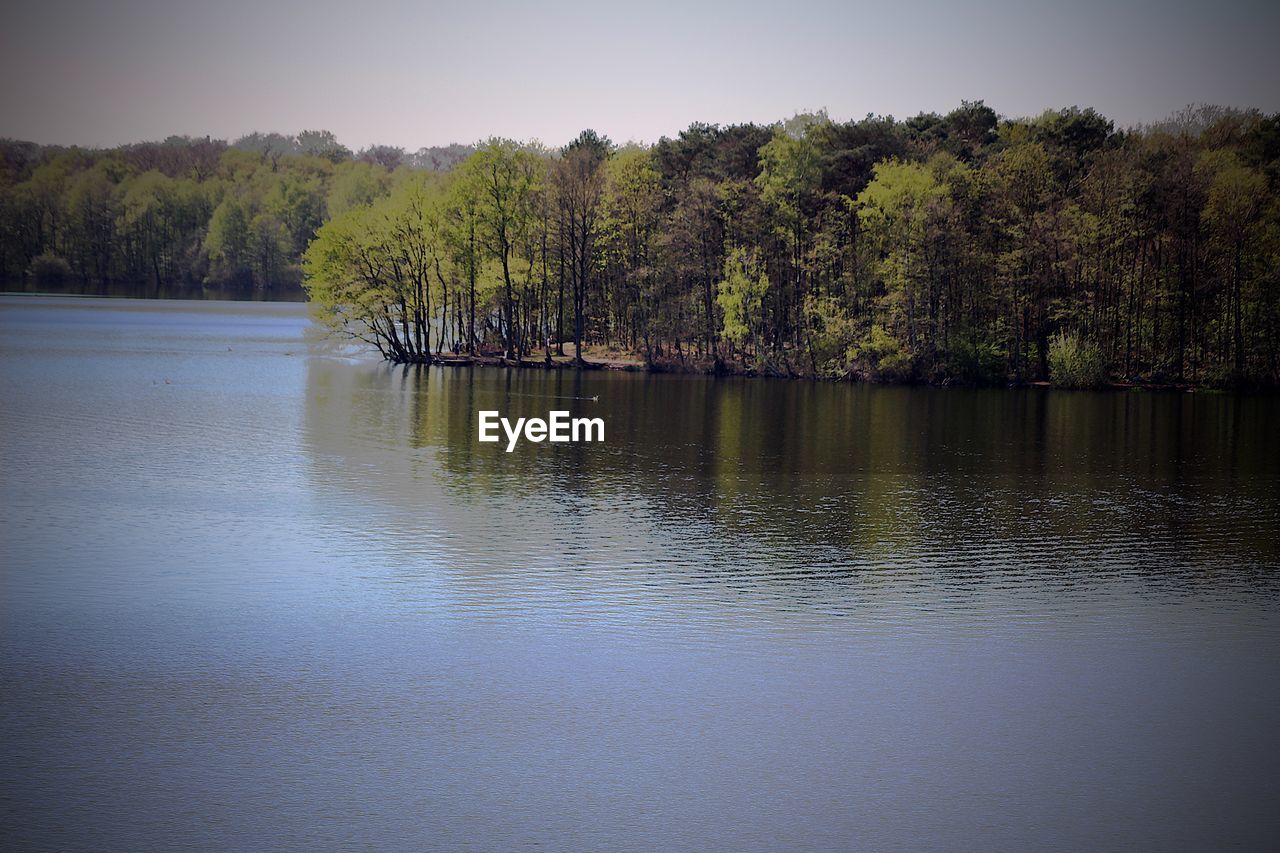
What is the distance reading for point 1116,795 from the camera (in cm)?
1059

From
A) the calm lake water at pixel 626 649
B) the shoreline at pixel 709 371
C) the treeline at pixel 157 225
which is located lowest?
the calm lake water at pixel 626 649

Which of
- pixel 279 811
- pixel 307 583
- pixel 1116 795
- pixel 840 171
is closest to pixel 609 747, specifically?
pixel 279 811

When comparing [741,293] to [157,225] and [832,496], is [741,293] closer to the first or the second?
[832,496]

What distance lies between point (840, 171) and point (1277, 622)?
5625 centimetres

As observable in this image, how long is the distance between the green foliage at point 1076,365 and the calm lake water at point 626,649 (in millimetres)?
30733

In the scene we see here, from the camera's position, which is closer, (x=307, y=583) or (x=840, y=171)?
(x=307, y=583)

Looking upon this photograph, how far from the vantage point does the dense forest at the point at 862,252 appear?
62750 mm

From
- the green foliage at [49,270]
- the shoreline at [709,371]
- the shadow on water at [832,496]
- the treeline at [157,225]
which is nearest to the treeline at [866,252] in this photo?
the shoreline at [709,371]

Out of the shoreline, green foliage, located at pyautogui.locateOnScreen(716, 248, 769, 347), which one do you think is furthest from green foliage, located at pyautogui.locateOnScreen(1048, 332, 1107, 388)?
green foliage, located at pyautogui.locateOnScreen(716, 248, 769, 347)

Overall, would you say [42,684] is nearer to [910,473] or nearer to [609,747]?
[609,747]

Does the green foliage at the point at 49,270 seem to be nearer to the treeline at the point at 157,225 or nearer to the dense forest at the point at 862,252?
the treeline at the point at 157,225
